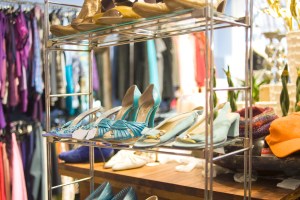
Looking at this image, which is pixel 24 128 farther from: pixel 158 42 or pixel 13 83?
pixel 158 42

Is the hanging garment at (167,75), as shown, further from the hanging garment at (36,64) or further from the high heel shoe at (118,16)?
the high heel shoe at (118,16)

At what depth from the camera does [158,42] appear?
140 inches

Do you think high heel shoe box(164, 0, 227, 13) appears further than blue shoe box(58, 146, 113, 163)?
No

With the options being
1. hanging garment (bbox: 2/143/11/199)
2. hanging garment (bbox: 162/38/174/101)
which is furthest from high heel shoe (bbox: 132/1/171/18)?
hanging garment (bbox: 162/38/174/101)

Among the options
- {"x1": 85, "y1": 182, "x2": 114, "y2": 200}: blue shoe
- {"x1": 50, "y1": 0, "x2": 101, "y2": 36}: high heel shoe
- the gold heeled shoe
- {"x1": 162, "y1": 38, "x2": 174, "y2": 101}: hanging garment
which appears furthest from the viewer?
{"x1": 162, "y1": 38, "x2": 174, "y2": 101}: hanging garment

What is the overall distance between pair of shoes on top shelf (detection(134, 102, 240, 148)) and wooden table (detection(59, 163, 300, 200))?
237mm

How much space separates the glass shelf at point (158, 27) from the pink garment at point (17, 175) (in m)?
1.32

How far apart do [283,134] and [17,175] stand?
77.9 inches

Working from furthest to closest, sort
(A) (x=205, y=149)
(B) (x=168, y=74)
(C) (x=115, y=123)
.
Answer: (B) (x=168, y=74), (C) (x=115, y=123), (A) (x=205, y=149)

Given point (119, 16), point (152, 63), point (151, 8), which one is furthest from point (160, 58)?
point (151, 8)

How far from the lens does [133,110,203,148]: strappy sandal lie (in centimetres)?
117

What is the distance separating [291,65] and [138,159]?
2.72ft

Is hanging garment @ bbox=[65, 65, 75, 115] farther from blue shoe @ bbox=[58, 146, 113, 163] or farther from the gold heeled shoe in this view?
the gold heeled shoe

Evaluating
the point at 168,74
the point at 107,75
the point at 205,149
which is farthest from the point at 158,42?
the point at 205,149
